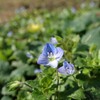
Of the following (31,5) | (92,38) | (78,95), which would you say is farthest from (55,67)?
(31,5)

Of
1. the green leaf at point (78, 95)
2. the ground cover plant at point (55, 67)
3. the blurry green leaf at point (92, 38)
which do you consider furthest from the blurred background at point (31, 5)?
the green leaf at point (78, 95)

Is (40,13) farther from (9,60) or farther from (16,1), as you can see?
(9,60)

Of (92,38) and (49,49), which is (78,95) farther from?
(92,38)

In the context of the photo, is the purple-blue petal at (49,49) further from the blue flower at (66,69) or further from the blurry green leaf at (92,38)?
the blurry green leaf at (92,38)

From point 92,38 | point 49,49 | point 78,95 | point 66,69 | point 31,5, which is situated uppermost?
point 31,5

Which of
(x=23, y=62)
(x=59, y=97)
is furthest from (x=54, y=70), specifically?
(x=23, y=62)

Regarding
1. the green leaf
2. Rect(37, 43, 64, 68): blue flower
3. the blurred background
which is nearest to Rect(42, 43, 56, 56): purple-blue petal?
Rect(37, 43, 64, 68): blue flower

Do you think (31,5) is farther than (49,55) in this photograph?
Yes

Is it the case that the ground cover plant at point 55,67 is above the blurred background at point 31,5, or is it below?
below
